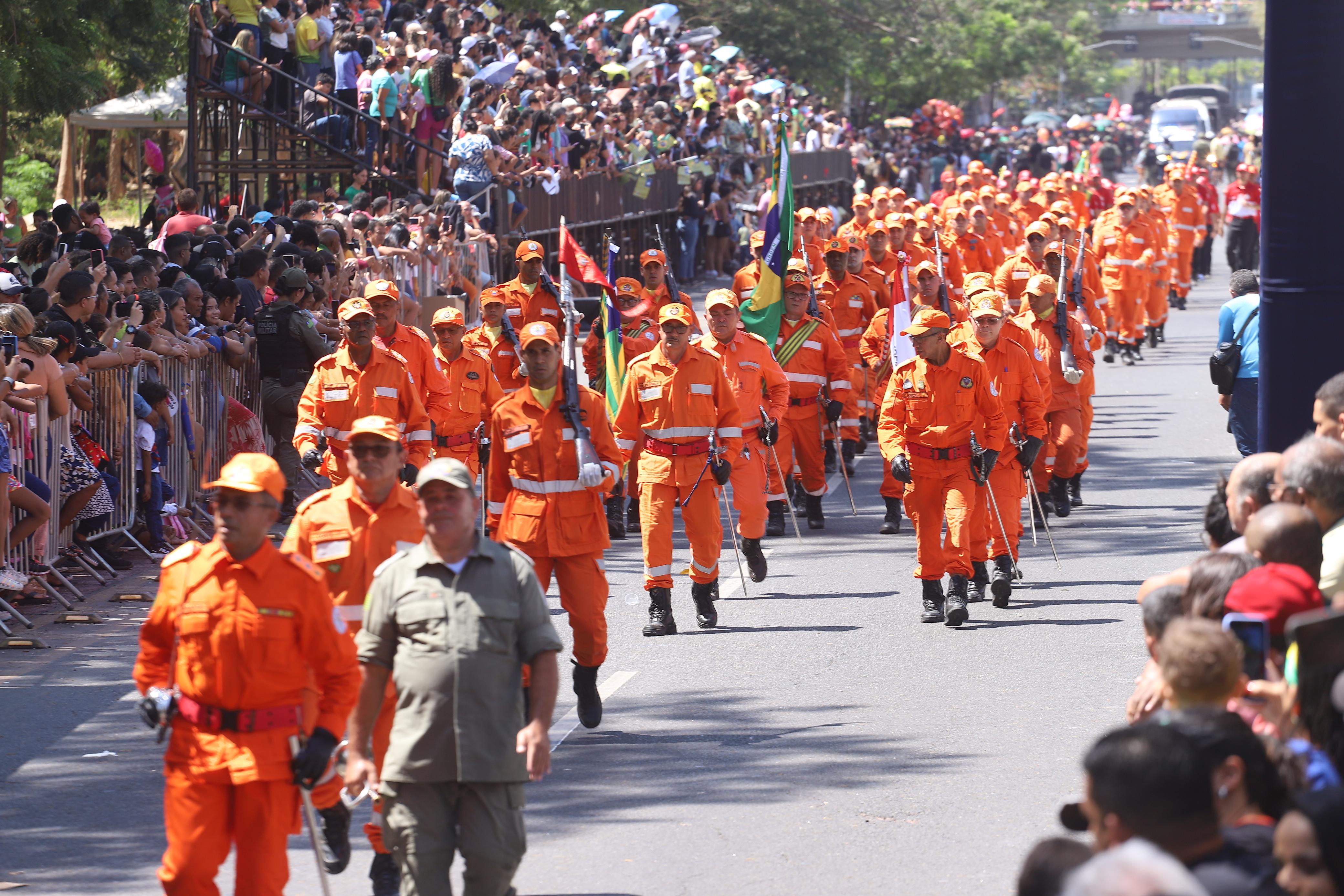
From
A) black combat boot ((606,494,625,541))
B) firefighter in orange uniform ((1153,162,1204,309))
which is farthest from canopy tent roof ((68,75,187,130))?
firefighter in orange uniform ((1153,162,1204,309))

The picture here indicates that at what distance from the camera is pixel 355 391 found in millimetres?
11562

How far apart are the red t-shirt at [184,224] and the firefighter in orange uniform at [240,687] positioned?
12.1m

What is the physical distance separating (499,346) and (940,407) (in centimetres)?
396

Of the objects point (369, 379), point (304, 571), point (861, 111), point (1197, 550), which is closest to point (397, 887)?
point (304, 571)

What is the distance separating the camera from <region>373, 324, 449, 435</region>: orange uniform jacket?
40.7 ft

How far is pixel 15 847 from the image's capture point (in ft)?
24.7

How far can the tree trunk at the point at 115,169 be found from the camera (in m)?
33.3

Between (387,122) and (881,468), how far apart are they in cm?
807

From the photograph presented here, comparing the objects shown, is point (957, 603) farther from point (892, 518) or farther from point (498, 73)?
point (498, 73)

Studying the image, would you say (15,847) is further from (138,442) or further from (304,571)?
(138,442)

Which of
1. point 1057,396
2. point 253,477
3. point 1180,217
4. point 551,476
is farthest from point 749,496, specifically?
point 1180,217

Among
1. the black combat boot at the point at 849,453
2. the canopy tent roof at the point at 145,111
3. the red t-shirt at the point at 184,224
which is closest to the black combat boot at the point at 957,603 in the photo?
the black combat boot at the point at 849,453

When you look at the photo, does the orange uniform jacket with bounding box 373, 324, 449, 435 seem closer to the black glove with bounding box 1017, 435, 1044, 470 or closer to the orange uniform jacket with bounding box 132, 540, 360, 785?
the black glove with bounding box 1017, 435, 1044, 470

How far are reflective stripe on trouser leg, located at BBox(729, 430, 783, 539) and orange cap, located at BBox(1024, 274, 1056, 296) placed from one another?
10.2 feet
